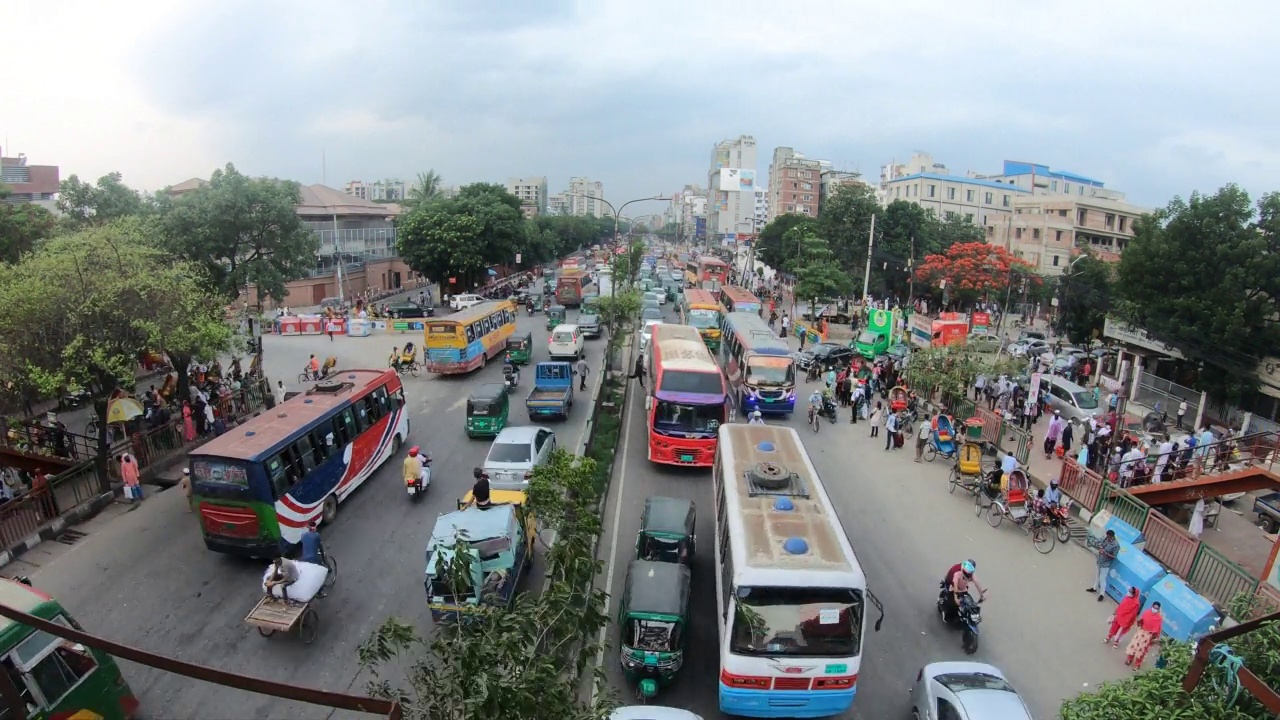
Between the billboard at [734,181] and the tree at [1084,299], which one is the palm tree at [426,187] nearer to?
the tree at [1084,299]

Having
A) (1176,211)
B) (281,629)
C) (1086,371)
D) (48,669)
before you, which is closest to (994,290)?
(1086,371)

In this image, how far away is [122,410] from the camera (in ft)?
52.5

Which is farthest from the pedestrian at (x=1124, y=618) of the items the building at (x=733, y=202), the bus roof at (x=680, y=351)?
the building at (x=733, y=202)

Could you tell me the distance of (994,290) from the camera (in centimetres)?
4209

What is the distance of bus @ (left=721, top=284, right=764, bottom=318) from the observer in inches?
1522

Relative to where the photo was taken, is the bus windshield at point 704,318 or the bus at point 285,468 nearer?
the bus at point 285,468

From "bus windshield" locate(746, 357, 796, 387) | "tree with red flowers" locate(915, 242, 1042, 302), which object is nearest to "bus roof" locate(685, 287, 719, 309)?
"bus windshield" locate(746, 357, 796, 387)

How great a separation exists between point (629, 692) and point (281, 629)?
16.6ft

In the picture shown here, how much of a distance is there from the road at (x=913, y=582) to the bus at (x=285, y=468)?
5.85 m

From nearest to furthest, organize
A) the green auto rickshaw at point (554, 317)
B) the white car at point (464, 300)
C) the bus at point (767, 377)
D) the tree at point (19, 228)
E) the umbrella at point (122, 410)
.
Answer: the umbrella at point (122, 410)
the bus at point (767, 377)
the tree at point (19, 228)
the green auto rickshaw at point (554, 317)
the white car at point (464, 300)

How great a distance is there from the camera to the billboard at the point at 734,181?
499 feet

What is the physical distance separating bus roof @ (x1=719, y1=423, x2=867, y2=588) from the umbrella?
1341cm

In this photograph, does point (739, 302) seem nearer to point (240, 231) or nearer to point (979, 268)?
point (979, 268)

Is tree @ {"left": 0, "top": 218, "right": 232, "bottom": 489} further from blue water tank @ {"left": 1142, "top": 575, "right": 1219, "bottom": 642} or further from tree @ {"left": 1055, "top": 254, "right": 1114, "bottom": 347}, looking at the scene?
tree @ {"left": 1055, "top": 254, "right": 1114, "bottom": 347}
